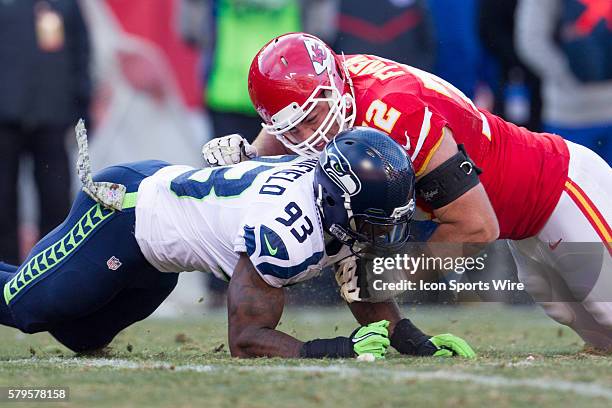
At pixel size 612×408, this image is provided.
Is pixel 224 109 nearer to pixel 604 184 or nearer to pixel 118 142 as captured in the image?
pixel 118 142

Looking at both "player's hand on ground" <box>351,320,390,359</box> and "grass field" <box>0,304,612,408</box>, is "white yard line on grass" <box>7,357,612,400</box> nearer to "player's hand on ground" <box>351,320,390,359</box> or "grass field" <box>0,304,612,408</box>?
"grass field" <box>0,304,612,408</box>

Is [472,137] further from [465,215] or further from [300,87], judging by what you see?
[300,87]

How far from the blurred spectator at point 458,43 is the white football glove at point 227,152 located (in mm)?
4132

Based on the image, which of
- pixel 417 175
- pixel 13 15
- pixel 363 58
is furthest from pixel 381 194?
pixel 13 15

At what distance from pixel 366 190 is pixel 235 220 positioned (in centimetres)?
55

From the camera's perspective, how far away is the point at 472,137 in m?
5.51

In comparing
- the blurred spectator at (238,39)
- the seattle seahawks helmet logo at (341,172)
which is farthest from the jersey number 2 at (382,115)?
the blurred spectator at (238,39)

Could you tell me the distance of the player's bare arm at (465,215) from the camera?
5219mm

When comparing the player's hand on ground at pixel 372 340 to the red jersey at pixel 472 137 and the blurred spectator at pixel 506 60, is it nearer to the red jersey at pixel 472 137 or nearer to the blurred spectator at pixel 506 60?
the red jersey at pixel 472 137

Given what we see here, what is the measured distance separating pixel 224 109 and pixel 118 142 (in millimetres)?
Answer: 1062

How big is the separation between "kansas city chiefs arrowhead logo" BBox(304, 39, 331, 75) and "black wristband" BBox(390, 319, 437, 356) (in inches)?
44.4

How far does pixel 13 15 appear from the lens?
9219mm

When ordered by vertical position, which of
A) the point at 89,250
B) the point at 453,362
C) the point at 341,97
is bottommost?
the point at 453,362

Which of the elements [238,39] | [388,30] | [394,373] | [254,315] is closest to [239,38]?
[238,39]
